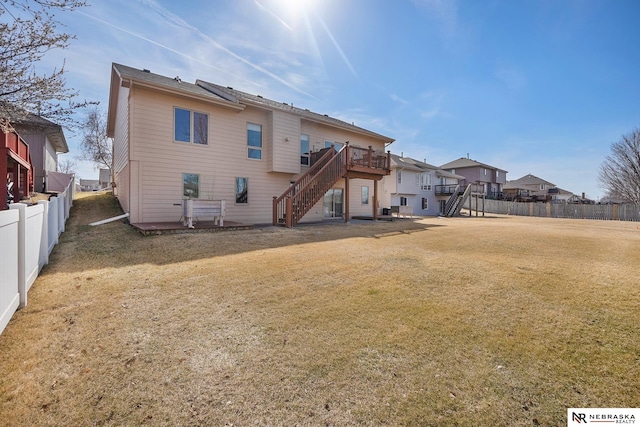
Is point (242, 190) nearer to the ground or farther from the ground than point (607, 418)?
farther from the ground

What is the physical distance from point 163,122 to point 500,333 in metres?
12.8

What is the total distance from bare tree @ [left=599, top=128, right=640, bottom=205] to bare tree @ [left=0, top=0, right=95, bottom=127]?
3858cm

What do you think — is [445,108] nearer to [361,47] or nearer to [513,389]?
[361,47]

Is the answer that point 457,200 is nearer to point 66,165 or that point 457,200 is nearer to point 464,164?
point 464,164

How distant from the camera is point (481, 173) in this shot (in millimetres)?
41969

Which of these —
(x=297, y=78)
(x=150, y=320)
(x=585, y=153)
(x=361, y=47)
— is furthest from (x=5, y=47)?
(x=585, y=153)

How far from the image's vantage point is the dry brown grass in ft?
6.80

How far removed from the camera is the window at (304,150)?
15859mm

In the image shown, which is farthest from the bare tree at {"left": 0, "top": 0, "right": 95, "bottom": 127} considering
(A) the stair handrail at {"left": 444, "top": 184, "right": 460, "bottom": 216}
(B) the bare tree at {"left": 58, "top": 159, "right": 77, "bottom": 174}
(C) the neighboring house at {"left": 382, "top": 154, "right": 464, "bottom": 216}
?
(B) the bare tree at {"left": 58, "top": 159, "right": 77, "bottom": 174}

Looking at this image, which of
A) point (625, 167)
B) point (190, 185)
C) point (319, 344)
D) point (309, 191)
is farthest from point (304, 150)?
point (625, 167)

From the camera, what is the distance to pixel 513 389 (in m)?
2.26

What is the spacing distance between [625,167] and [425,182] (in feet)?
57.7

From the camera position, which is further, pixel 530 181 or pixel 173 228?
pixel 530 181

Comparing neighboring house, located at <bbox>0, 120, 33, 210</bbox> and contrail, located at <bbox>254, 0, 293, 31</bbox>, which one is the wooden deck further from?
contrail, located at <bbox>254, 0, 293, 31</bbox>
